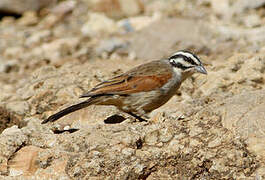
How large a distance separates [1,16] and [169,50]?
6366 millimetres

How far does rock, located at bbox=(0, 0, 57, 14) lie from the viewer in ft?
52.1

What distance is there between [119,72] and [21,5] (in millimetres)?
7922

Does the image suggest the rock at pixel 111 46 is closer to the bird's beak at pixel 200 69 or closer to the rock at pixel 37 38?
the rock at pixel 37 38

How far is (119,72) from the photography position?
9180 mm

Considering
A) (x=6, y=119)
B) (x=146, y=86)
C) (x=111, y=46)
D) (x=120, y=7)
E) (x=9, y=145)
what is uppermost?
(x=9, y=145)

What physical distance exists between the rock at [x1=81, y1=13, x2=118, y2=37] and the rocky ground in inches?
1.3

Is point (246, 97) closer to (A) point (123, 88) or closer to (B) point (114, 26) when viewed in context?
(A) point (123, 88)

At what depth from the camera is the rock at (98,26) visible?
47.9ft

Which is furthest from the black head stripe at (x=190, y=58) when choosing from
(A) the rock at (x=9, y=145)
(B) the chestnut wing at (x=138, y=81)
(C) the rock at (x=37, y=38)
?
(C) the rock at (x=37, y=38)

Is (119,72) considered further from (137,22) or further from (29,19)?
(29,19)

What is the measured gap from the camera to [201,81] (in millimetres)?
8969

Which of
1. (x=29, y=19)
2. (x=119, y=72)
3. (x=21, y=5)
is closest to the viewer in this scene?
(x=119, y=72)

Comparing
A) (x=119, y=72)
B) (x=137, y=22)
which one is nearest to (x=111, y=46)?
(x=137, y=22)

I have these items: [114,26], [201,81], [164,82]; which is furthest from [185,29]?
[164,82]
